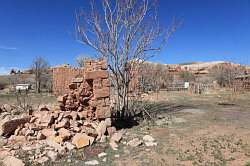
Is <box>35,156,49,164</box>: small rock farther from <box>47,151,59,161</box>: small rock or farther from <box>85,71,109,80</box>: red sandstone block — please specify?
<box>85,71,109,80</box>: red sandstone block

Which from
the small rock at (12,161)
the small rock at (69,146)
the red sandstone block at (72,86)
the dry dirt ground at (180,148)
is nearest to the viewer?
the small rock at (12,161)

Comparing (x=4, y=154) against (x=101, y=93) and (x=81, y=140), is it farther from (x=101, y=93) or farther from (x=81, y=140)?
(x=101, y=93)

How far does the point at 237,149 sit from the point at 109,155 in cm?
301

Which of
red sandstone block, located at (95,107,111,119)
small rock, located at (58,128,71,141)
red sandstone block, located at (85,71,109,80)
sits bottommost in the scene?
small rock, located at (58,128,71,141)

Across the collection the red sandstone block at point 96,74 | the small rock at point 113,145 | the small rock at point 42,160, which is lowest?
the small rock at point 42,160

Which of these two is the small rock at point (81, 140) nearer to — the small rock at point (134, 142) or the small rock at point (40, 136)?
the small rock at point (40, 136)

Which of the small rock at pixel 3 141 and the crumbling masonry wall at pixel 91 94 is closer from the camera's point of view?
the small rock at pixel 3 141

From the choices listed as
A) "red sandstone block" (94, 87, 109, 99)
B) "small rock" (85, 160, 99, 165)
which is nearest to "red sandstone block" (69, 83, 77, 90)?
"red sandstone block" (94, 87, 109, 99)

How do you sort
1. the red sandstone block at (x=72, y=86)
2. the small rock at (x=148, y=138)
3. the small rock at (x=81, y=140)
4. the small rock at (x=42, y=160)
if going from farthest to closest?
the red sandstone block at (x=72, y=86) < the small rock at (x=148, y=138) < the small rock at (x=81, y=140) < the small rock at (x=42, y=160)

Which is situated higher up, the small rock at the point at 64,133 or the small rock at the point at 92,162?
the small rock at the point at 64,133

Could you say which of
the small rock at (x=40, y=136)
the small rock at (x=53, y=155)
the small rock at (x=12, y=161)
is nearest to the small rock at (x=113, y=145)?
the small rock at (x=53, y=155)

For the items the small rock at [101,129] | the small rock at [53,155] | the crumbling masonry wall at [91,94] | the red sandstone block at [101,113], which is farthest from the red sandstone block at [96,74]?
the small rock at [53,155]

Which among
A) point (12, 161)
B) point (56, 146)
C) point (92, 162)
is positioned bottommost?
point (92, 162)

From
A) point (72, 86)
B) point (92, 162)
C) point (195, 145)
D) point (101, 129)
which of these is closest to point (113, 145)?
point (101, 129)
